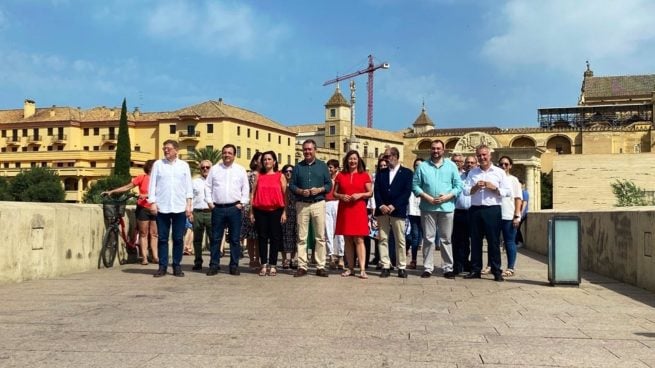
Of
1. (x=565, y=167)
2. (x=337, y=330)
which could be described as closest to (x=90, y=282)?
(x=337, y=330)

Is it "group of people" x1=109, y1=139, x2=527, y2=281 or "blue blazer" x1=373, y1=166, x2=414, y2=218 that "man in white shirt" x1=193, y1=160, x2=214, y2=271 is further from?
"blue blazer" x1=373, y1=166, x2=414, y2=218

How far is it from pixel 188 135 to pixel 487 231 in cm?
8878

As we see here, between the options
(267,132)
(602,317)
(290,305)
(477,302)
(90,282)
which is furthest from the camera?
(267,132)

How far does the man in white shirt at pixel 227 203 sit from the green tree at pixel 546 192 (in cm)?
7203

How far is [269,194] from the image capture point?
31.9ft

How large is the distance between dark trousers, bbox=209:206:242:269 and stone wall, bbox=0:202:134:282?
1.96 meters

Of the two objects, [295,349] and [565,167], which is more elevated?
[565,167]

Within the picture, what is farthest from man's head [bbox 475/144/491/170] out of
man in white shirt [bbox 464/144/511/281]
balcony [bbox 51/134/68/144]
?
balcony [bbox 51/134/68/144]

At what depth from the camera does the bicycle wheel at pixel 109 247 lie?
34.2 ft

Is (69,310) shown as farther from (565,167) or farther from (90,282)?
(565,167)

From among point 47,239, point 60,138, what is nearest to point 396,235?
point 47,239

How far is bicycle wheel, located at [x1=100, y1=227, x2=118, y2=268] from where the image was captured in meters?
10.4

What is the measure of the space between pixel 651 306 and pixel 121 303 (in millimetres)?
5415

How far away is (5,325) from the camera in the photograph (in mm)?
5430
